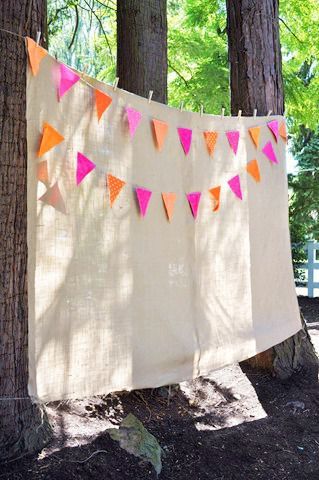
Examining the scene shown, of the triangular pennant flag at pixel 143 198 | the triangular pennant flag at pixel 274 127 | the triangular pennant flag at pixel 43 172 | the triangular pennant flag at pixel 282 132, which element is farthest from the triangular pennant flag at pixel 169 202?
the triangular pennant flag at pixel 282 132

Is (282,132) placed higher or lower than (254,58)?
lower

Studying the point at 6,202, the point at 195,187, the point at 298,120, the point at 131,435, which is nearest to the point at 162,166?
the point at 195,187

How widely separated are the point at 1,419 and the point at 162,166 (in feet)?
5.24

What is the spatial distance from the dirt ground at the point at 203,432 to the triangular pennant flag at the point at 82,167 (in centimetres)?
137

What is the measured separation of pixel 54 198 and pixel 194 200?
1.05 meters

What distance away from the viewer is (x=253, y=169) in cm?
374

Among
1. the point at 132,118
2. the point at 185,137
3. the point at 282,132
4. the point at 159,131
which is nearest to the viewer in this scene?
the point at 132,118

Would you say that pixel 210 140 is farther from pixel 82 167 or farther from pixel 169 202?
pixel 82 167

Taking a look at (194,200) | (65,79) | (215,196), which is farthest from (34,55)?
(215,196)

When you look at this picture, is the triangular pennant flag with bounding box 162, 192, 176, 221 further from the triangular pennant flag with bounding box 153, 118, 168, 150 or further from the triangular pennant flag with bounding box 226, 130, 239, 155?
the triangular pennant flag with bounding box 226, 130, 239, 155

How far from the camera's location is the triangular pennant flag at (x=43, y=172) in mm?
2408

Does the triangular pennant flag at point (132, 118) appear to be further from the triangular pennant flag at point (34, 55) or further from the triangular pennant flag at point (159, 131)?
the triangular pennant flag at point (34, 55)

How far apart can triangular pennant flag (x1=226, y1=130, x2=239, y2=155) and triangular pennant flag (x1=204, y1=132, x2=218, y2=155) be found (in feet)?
0.48

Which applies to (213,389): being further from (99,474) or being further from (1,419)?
(1,419)
